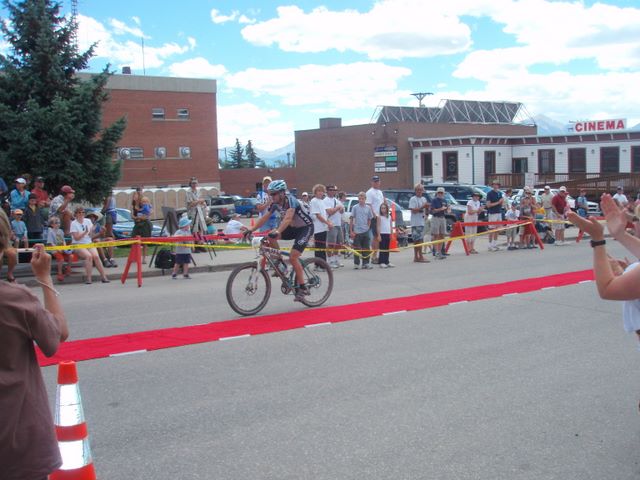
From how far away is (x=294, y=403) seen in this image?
5898 millimetres

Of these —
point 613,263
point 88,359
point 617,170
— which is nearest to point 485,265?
point 88,359

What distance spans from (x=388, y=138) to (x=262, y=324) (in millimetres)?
48204

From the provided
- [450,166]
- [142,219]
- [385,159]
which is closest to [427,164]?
[450,166]

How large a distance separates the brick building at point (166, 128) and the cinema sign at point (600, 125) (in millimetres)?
30735

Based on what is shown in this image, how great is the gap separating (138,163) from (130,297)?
148 feet

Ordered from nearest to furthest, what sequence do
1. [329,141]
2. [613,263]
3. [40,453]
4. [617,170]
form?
[40,453], [613,263], [617,170], [329,141]

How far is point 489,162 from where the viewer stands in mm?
51188

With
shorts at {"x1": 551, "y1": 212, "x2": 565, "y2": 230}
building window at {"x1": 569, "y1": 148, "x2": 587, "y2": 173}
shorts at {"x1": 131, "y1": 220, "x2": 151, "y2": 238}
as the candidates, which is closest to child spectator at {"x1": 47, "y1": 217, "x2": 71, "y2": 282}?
shorts at {"x1": 131, "y1": 220, "x2": 151, "y2": 238}

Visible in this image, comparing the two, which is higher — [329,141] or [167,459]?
[329,141]

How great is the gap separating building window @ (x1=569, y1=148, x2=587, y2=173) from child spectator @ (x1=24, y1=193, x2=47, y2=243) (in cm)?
4178

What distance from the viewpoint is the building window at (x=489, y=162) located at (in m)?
50.9

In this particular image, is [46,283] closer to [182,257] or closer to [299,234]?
[299,234]

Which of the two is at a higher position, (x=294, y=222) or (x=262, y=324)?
(x=294, y=222)

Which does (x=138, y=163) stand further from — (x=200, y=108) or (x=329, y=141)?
(x=329, y=141)
